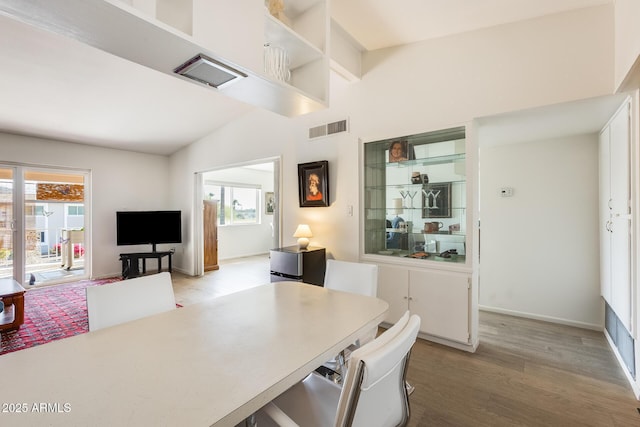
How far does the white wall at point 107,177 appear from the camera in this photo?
4754mm

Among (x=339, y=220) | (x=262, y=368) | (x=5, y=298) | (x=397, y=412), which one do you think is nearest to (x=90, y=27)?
(x=262, y=368)

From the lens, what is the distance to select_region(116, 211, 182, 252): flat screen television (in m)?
5.48

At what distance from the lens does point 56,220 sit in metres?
5.10

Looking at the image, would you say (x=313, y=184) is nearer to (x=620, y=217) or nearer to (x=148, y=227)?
(x=620, y=217)

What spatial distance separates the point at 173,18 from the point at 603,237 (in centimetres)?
412

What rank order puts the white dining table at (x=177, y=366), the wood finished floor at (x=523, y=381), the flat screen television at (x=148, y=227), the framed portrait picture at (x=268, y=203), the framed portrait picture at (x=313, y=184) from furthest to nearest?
the framed portrait picture at (x=268, y=203), the flat screen television at (x=148, y=227), the framed portrait picture at (x=313, y=184), the wood finished floor at (x=523, y=381), the white dining table at (x=177, y=366)

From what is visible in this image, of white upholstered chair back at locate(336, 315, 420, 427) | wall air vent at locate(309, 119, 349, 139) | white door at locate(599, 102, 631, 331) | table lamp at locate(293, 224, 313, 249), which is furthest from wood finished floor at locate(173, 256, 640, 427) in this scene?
wall air vent at locate(309, 119, 349, 139)

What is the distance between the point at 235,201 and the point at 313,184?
15.8 ft

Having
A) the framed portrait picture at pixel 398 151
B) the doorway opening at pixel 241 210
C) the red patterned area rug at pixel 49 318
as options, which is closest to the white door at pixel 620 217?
the framed portrait picture at pixel 398 151

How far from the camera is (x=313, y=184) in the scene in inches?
146

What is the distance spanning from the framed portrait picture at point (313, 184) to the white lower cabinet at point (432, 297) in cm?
117

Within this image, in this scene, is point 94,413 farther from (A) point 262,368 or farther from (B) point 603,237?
(B) point 603,237

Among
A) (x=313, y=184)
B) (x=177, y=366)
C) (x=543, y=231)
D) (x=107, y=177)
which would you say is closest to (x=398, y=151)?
(x=313, y=184)

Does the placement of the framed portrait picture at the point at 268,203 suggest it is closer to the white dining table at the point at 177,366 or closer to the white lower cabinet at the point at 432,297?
the white lower cabinet at the point at 432,297
